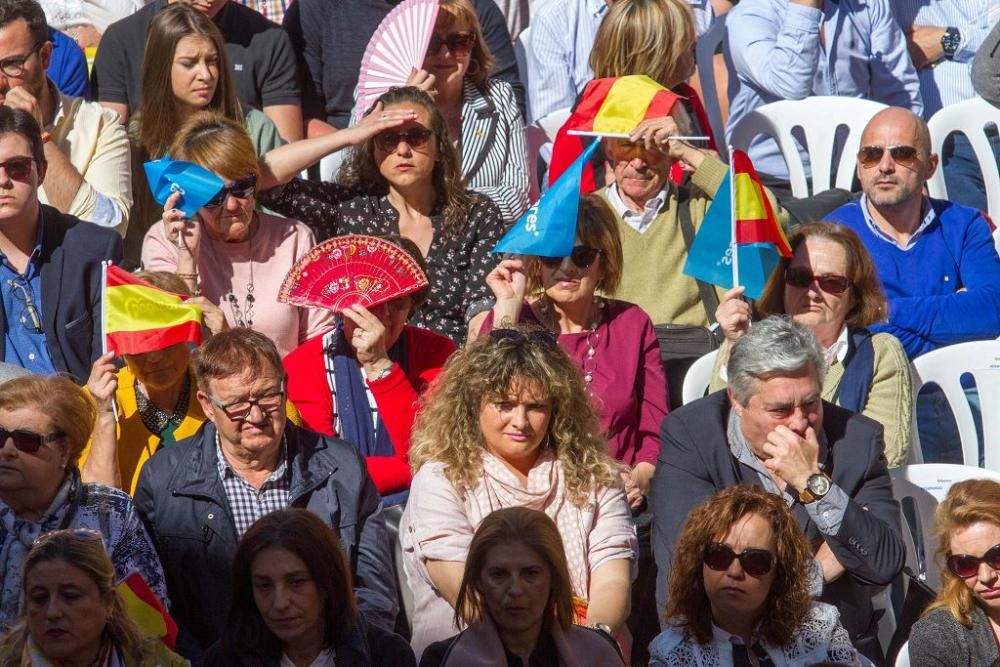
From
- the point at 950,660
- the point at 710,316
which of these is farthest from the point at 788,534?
the point at 710,316

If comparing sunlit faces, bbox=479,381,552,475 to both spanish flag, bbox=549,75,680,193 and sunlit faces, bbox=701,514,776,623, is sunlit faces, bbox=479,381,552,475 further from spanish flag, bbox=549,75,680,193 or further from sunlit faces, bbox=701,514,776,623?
spanish flag, bbox=549,75,680,193

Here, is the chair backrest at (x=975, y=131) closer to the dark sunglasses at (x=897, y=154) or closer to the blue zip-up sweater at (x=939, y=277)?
the blue zip-up sweater at (x=939, y=277)

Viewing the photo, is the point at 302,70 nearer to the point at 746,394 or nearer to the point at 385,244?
the point at 385,244

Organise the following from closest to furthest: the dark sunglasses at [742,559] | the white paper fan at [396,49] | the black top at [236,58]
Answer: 1. the dark sunglasses at [742,559]
2. the white paper fan at [396,49]
3. the black top at [236,58]

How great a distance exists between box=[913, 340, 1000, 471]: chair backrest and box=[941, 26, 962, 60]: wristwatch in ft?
10.5

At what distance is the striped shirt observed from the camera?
381 inches

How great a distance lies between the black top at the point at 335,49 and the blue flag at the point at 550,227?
2155 millimetres

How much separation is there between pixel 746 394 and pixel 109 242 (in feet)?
8.21

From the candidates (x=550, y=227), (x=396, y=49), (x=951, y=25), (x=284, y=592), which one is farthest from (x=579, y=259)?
(x=951, y=25)

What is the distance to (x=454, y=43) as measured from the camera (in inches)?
308

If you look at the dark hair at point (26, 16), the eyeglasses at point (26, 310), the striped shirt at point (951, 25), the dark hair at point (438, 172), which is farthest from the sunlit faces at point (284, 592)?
the striped shirt at point (951, 25)

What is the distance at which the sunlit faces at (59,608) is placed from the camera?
4.61 meters

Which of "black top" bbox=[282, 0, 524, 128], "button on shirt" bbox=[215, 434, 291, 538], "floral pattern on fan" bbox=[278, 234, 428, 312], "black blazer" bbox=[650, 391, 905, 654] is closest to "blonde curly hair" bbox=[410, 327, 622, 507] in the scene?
"black blazer" bbox=[650, 391, 905, 654]

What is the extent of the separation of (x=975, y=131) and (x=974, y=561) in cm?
388
